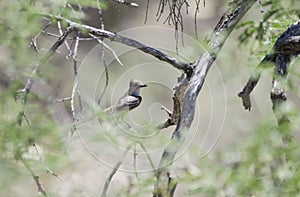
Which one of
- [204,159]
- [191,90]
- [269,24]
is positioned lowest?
[204,159]

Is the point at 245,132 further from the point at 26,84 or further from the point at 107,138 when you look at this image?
the point at 26,84

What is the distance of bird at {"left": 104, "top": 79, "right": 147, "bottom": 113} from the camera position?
1381 millimetres

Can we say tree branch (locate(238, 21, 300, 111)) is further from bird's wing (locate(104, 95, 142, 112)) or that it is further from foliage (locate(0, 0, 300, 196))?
bird's wing (locate(104, 95, 142, 112))

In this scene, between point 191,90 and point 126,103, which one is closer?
point 191,90

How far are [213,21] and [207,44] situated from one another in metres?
2.07

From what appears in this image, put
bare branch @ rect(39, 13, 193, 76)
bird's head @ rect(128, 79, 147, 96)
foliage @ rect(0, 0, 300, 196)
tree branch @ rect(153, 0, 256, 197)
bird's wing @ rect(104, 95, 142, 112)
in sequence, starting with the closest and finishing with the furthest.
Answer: foliage @ rect(0, 0, 300, 196)
tree branch @ rect(153, 0, 256, 197)
bare branch @ rect(39, 13, 193, 76)
bird's wing @ rect(104, 95, 142, 112)
bird's head @ rect(128, 79, 147, 96)

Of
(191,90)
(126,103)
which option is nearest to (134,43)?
(191,90)

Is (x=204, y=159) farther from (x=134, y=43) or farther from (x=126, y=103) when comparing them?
(x=126, y=103)

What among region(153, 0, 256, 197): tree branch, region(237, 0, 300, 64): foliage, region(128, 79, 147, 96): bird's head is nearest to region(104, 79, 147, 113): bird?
region(128, 79, 147, 96): bird's head

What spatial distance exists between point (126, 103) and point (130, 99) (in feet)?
0.19

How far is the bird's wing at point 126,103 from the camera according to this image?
4.51 ft

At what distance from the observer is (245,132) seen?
764 millimetres

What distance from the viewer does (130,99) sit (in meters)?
1.51

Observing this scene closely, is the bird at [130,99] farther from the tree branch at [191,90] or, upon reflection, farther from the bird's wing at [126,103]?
the tree branch at [191,90]
